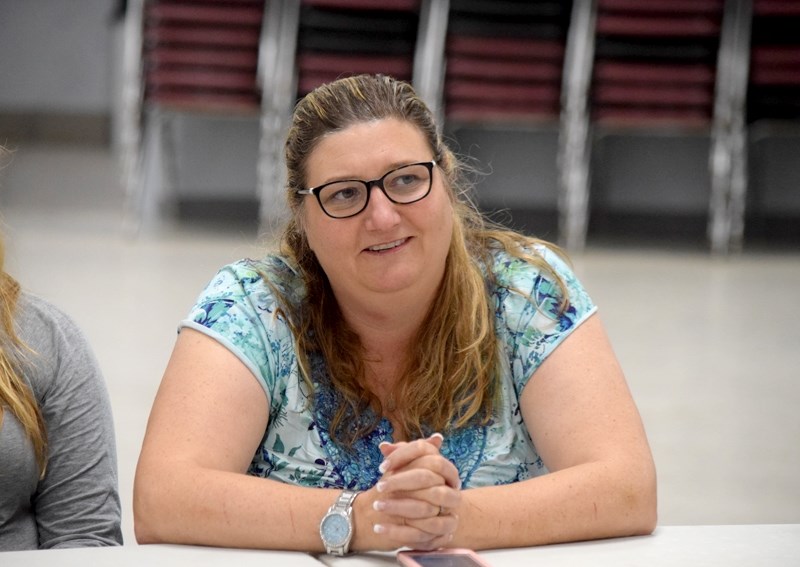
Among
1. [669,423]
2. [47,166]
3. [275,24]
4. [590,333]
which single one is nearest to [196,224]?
[275,24]

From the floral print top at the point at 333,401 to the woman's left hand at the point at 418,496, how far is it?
0.32 meters

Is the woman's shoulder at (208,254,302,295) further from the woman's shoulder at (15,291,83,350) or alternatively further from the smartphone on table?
the smartphone on table

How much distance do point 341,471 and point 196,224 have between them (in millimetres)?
5048

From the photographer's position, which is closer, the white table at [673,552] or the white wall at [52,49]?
the white table at [673,552]

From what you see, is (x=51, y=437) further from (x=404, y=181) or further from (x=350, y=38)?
(x=350, y=38)

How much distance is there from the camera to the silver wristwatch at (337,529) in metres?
1.46

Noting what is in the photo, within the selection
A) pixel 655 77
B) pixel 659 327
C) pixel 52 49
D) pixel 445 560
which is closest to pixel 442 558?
pixel 445 560

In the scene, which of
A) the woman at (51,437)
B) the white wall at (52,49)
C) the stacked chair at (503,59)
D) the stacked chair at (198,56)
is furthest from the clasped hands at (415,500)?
the white wall at (52,49)

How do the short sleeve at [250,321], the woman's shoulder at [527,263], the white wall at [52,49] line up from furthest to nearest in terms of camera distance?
the white wall at [52,49] → the woman's shoulder at [527,263] → the short sleeve at [250,321]

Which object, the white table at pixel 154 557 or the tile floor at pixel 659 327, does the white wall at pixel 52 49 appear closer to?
the tile floor at pixel 659 327

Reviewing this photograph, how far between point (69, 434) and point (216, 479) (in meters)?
0.27

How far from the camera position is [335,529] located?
147 centimetres

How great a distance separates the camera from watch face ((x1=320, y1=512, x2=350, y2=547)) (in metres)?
1.46

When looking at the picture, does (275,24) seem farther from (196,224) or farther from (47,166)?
(47,166)
